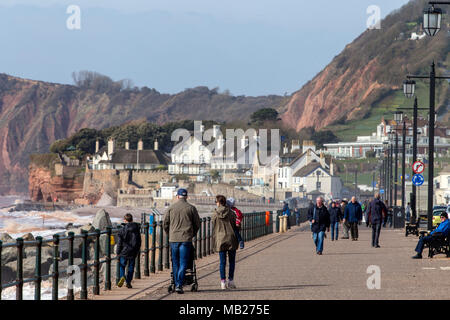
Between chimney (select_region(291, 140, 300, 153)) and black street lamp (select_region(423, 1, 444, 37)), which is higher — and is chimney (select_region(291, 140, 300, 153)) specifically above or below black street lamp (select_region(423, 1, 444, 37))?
above

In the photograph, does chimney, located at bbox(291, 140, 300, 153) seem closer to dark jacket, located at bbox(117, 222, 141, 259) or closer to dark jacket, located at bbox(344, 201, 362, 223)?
dark jacket, located at bbox(344, 201, 362, 223)

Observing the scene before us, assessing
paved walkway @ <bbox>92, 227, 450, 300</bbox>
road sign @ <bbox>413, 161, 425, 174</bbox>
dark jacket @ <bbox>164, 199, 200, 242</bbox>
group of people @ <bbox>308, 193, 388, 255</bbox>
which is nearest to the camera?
paved walkway @ <bbox>92, 227, 450, 300</bbox>

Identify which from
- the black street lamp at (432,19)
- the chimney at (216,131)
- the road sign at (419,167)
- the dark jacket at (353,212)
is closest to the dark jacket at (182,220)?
the black street lamp at (432,19)

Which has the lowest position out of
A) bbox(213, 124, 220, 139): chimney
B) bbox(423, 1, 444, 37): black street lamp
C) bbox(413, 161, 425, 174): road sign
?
bbox(413, 161, 425, 174): road sign

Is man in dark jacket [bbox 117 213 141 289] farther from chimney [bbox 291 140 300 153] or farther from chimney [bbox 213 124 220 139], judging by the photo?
chimney [bbox 213 124 220 139]

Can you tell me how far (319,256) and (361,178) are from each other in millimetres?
152698

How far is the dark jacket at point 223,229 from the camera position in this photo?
54.0 feet

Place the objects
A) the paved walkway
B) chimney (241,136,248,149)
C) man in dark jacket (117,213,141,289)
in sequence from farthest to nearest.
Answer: chimney (241,136,248,149)
man in dark jacket (117,213,141,289)
the paved walkway

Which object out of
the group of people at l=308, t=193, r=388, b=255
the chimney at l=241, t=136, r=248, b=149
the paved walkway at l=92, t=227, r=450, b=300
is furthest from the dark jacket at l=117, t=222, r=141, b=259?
the chimney at l=241, t=136, r=248, b=149

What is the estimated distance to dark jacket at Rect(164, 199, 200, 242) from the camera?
15492 mm

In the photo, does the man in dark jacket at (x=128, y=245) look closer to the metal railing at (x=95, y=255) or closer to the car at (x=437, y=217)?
the metal railing at (x=95, y=255)

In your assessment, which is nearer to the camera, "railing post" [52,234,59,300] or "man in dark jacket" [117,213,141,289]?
"railing post" [52,234,59,300]

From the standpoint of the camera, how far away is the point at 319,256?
25.4 m
